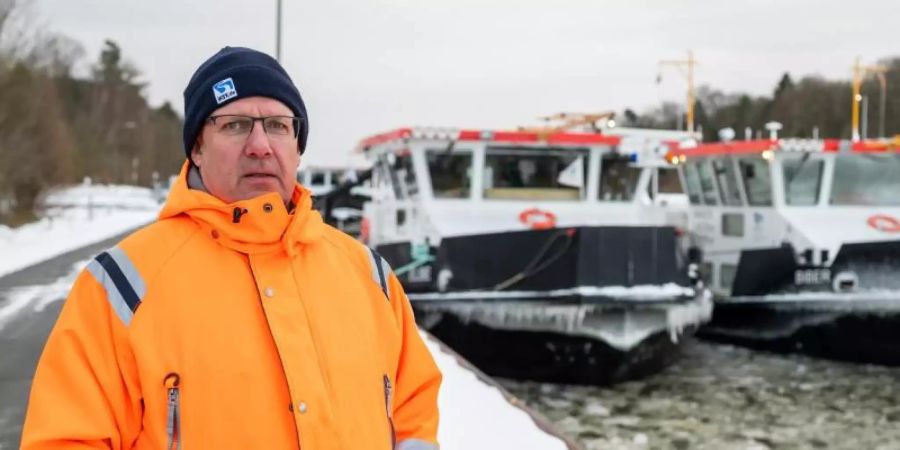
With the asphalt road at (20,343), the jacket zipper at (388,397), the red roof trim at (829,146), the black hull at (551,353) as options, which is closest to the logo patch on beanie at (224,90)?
the jacket zipper at (388,397)

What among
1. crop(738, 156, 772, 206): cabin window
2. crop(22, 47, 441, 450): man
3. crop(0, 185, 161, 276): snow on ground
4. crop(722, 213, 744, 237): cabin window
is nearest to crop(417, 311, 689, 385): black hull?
crop(738, 156, 772, 206): cabin window

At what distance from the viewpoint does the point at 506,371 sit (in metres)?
9.90

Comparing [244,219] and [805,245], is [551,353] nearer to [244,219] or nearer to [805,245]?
Result: [805,245]

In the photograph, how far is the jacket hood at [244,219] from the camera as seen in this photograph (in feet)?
6.12

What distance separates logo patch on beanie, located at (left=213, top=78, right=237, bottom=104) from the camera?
6.41 ft

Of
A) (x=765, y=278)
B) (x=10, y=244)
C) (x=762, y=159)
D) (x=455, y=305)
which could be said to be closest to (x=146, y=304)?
(x=455, y=305)

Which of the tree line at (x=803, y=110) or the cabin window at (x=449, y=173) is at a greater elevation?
the tree line at (x=803, y=110)

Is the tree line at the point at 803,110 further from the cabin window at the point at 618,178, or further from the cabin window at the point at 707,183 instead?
the cabin window at the point at 618,178

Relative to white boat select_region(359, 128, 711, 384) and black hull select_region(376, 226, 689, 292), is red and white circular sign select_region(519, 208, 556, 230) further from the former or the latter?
black hull select_region(376, 226, 689, 292)

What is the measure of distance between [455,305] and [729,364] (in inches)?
175

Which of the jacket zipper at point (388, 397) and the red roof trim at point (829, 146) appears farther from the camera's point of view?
the red roof trim at point (829, 146)

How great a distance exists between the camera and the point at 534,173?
1118 cm

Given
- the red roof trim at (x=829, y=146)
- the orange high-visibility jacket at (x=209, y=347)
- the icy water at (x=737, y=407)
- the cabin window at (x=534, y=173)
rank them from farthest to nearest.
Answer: the red roof trim at (x=829, y=146) < the cabin window at (x=534, y=173) < the icy water at (x=737, y=407) < the orange high-visibility jacket at (x=209, y=347)

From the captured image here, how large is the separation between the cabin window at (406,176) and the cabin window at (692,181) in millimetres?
5411
